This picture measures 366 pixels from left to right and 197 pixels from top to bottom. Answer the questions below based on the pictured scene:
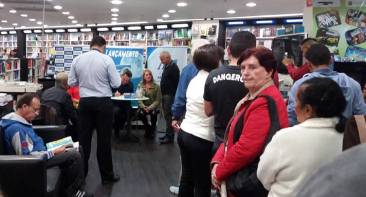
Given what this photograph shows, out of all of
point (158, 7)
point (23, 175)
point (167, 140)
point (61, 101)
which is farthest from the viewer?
point (158, 7)

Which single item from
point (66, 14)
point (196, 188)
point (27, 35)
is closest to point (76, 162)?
point (196, 188)

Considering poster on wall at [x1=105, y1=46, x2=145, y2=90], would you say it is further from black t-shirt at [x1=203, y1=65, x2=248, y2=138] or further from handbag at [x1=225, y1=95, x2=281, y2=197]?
handbag at [x1=225, y1=95, x2=281, y2=197]

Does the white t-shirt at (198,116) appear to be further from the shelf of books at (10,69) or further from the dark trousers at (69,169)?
the shelf of books at (10,69)

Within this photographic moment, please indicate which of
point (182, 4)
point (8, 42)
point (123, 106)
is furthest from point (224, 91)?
point (8, 42)

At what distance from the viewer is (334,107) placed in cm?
141

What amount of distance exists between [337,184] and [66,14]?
1341 centimetres

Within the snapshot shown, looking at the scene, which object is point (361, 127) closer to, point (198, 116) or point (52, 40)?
point (198, 116)

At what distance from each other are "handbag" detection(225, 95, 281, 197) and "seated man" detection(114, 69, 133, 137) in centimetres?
445

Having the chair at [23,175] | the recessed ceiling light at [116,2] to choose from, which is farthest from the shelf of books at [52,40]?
the chair at [23,175]

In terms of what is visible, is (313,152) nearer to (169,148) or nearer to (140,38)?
(169,148)

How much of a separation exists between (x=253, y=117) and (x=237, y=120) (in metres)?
0.12

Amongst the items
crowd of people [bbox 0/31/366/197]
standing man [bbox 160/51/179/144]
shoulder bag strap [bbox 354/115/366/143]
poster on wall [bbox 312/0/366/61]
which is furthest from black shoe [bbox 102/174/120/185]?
shoulder bag strap [bbox 354/115/366/143]

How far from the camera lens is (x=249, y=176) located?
1632 millimetres

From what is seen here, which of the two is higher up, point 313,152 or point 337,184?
point 337,184
